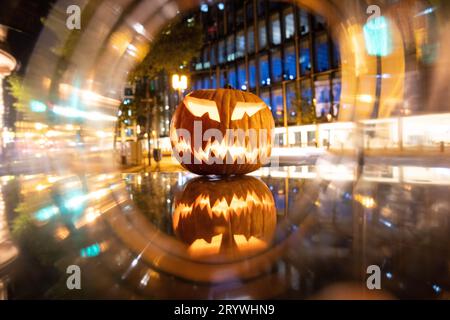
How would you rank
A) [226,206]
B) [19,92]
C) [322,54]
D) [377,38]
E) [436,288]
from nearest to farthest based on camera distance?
[436,288]
[226,206]
[377,38]
[19,92]
[322,54]

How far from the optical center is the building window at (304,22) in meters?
24.9

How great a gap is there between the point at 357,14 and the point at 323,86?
62.5 ft

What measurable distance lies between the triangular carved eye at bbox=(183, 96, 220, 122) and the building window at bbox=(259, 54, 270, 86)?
2621 cm

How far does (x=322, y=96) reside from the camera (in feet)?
80.4

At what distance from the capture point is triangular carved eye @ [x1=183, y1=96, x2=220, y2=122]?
13.7 feet

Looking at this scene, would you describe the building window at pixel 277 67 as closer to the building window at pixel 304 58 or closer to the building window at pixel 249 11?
the building window at pixel 304 58

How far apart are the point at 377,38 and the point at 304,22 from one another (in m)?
21.1

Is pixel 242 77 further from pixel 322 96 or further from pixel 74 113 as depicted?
pixel 74 113

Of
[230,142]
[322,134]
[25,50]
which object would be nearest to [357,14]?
[230,142]

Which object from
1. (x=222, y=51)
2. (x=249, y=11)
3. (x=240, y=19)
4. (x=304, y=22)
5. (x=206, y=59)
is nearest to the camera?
(x=304, y=22)

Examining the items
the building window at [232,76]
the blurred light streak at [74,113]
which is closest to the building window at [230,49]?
the building window at [232,76]

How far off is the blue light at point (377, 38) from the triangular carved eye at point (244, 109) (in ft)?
10.7

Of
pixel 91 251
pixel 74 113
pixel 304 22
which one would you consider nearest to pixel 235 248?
pixel 91 251
